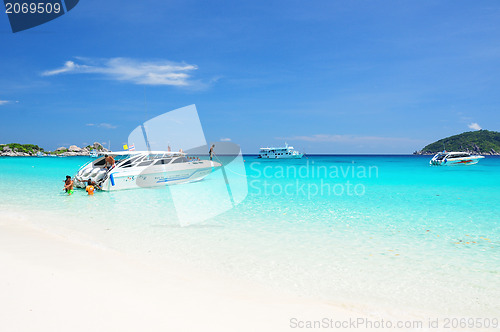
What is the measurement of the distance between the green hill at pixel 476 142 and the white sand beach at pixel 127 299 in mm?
175401

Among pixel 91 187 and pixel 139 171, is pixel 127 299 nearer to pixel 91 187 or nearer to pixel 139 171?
pixel 91 187

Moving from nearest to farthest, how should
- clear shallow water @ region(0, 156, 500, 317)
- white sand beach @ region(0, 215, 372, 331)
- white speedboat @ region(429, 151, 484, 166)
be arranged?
white sand beach @ region(0, 215, 372, 331)
clear shallow water @ region(0, 156, 500, 317)
white speedboat @ region(429, 151, 484, 166)

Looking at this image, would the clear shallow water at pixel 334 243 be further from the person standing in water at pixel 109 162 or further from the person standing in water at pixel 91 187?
the person standing in water at pixel 109 162

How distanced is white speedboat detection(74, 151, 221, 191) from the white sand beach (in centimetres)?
1227

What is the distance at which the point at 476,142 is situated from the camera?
15962cm

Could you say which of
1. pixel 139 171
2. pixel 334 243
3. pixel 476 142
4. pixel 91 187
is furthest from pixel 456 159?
pixel 476 142

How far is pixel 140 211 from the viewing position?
1244 centimetres

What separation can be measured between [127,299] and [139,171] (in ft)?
51.8

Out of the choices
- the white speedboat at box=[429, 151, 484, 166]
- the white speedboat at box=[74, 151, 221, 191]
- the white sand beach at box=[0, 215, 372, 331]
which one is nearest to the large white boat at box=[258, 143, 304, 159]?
the white speedboat at box=[429, 151, 484, 166]

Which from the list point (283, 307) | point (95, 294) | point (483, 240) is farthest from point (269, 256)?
point (483, 240)

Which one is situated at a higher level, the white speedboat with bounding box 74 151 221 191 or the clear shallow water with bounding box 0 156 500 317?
the white speedboat with bounding box 74 151 221 191

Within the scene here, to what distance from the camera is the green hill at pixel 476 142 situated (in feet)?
508

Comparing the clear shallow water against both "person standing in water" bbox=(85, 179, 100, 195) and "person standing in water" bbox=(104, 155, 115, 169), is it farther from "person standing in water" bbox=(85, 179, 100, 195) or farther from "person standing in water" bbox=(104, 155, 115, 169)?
"person standing in water" bbox=(104, 155, 115, 169)

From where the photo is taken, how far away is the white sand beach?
372cm
